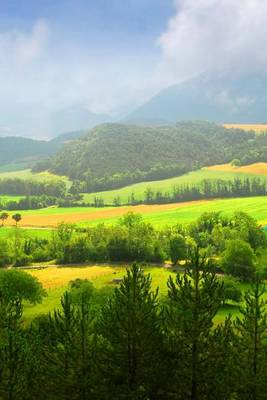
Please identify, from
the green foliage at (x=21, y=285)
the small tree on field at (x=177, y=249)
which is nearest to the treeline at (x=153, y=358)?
the green foliage at (x=21, y=285)

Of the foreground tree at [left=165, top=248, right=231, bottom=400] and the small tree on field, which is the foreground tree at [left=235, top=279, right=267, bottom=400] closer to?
the foreground tree at [left=165, top=248, right=231, bottom=400]

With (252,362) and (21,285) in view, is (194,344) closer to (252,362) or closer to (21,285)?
(252,362)

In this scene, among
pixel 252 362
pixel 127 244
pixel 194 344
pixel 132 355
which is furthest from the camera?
pixel 127 244

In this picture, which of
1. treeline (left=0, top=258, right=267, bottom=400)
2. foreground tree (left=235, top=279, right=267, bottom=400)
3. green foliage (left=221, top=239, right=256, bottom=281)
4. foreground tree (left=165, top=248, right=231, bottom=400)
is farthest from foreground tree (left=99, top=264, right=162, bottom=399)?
green foliage (left=221, top=239, right=256, bottom=281)

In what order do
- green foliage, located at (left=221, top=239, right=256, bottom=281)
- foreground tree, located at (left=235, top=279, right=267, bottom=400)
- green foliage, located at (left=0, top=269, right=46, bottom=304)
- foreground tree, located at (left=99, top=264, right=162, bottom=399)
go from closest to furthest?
foreground tree, located at (left=235, top=279, right=267, bottom=400)
foreground tree, located at (left=99, top=264, right=162, bottom=399)
green foliage, located at (left=0, top=269, right=46, bottom=304)
green foliage, located at (left=221, top=239, right=256, bottom=281)

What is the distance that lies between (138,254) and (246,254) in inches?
1542

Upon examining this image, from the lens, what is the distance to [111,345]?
3981 centimetres

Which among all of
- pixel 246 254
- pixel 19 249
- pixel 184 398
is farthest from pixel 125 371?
pixel 19 249

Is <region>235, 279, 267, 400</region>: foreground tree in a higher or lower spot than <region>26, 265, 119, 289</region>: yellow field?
higher

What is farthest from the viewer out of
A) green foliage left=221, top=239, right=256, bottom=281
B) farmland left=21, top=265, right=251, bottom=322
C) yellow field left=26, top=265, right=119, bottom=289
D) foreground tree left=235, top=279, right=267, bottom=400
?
yellow field left=26, top=265, right=119, bottom=289

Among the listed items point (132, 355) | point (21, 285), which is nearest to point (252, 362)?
point (132, 355)

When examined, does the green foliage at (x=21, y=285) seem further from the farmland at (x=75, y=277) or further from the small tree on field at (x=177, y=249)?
the small tree on field at (x=177, y=249)

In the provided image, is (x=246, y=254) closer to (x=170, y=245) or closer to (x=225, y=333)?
(x=170, y=245)

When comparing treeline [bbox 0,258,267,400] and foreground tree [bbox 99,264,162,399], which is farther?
foreground tree [bbox 99,264,162,399]
